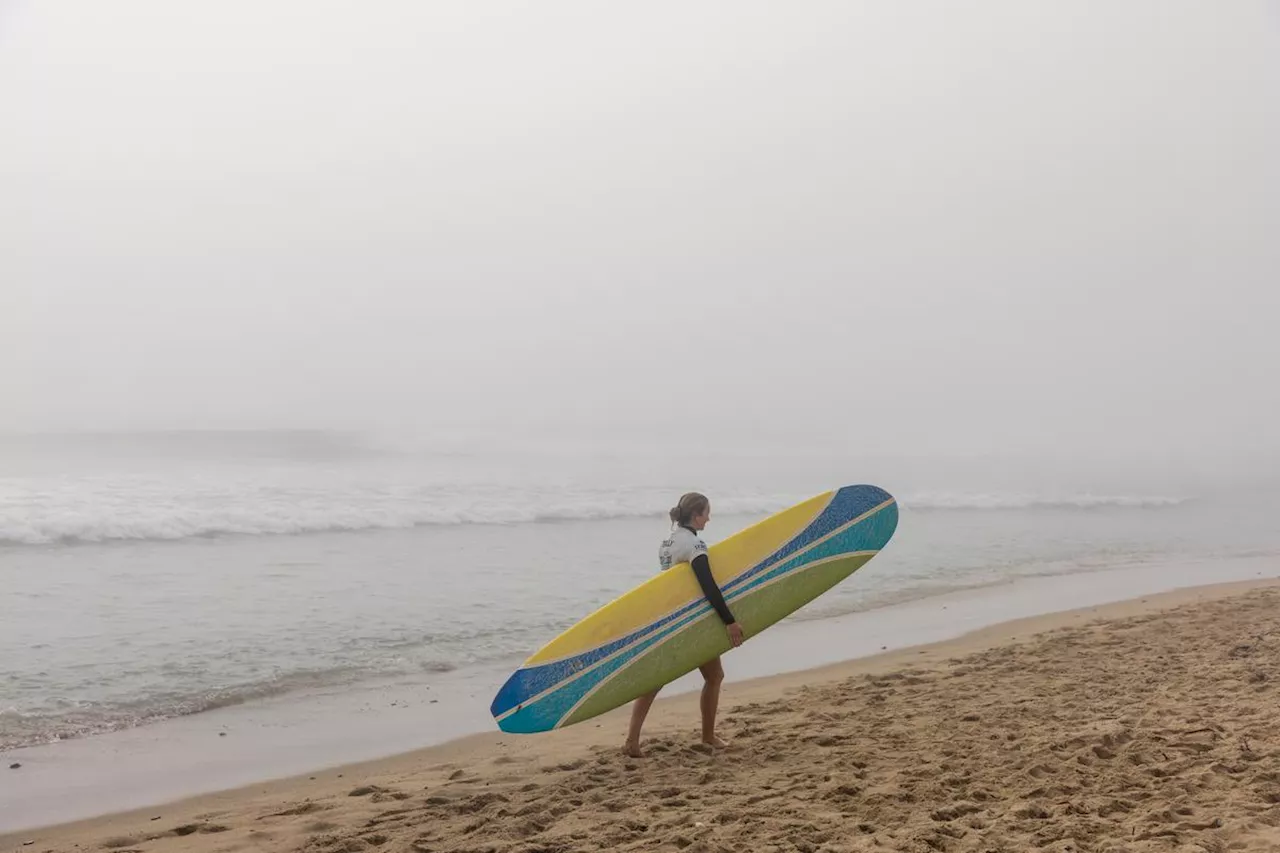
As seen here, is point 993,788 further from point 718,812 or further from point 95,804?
point 95,804

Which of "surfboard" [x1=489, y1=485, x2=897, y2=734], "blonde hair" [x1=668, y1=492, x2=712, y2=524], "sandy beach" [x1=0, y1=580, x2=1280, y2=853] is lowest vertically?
"sandy beach" [x1=0, y1=580, x2=1280, y2=853]

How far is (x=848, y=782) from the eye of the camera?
3.79 metres

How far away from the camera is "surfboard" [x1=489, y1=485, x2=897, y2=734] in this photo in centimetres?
449

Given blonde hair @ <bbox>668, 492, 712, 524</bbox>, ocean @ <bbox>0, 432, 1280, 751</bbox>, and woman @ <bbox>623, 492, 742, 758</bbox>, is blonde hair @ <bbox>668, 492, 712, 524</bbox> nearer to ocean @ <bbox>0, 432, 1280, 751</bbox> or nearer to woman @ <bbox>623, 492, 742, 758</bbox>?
woman @ <bbox>623, 492, 742, 758</bbox>

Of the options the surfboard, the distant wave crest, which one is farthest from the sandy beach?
the distant wave crest

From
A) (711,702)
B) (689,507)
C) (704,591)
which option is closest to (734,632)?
(704,591)

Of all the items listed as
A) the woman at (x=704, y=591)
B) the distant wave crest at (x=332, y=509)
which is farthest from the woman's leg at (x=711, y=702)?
the distant wave crest at (x=332, y=509)

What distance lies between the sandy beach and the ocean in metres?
1.50

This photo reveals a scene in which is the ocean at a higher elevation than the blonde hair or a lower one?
lower

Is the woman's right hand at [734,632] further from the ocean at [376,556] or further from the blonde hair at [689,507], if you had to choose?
the ocean at [376,556]

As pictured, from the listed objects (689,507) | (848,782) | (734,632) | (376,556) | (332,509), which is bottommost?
(848,782)

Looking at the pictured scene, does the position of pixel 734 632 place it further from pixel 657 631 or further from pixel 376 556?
pixel 376 556

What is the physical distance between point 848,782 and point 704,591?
113cm

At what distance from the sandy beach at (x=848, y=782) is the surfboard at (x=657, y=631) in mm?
280
